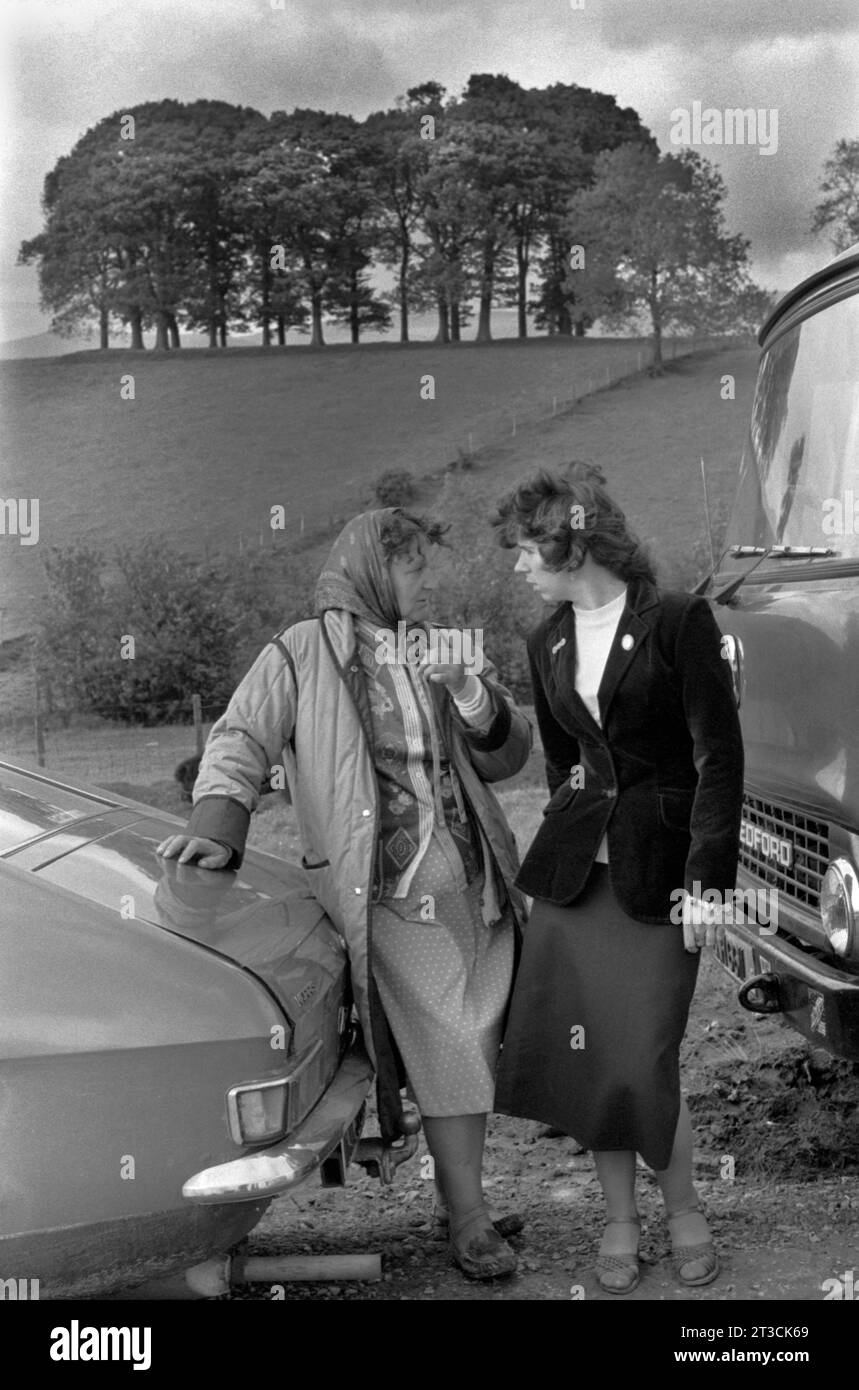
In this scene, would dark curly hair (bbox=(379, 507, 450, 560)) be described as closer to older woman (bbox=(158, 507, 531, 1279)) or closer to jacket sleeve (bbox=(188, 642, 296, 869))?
older woman (bbox=(158, 507, 531, 1279))

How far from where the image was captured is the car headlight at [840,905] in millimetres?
2682

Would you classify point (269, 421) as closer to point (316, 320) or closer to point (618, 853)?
point (316, 320)

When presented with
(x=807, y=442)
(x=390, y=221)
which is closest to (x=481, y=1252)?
(x=807, y=442)

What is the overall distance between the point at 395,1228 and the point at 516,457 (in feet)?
16.0

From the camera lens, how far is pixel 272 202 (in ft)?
24.5

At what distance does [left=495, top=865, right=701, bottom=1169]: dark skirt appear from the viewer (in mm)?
2541

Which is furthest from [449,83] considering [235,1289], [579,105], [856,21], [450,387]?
[235,1289]


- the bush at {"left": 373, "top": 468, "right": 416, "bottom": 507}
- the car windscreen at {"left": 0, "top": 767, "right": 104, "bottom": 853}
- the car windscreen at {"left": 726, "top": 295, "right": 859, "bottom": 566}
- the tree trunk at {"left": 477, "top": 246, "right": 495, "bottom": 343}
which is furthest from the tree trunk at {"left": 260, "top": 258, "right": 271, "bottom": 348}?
the car windscreen at {"left": 0, "top": 767, "right": 104, "bottom": 853}

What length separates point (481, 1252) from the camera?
270 cm

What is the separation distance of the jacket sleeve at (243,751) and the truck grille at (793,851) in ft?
3.59

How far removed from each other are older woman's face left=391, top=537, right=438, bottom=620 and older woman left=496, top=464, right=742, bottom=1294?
191 mm

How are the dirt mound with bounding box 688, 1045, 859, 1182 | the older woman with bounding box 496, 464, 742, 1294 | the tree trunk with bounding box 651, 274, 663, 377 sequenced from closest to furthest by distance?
the older woman with bounding box 496, 464, 742, 1294, the dirt mound with bounding box 688, 1045, 859, 1182, the tree trunk with bounding box 651, 274, 663, 377

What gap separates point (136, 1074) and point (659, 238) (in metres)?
6.03

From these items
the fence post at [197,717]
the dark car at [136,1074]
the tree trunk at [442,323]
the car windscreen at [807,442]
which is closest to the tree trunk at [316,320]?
the tree trunk at [442,323]
